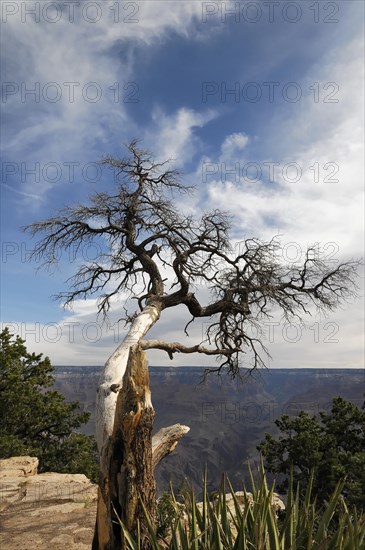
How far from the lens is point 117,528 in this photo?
15.2 ft

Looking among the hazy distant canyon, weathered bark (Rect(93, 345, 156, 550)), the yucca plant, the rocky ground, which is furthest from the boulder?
the hazy distant canyon

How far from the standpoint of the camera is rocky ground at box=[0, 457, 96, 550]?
6.11m

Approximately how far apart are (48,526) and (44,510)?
46.4 inches

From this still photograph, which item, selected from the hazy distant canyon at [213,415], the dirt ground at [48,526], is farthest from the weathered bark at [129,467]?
the hazy distant canyon at [213,415]

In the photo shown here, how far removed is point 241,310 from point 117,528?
7.10m

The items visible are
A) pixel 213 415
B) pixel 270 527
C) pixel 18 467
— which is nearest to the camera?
pixel 270 527

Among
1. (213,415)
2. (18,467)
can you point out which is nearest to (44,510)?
(18,467)

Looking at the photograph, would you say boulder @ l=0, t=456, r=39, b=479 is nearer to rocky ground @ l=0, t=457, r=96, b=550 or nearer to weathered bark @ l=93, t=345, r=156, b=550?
rocky ground @ l=0, t=457, r=96, b=550

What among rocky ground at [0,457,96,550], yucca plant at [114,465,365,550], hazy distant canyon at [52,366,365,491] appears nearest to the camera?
yucca plant at [114,465,365,550]

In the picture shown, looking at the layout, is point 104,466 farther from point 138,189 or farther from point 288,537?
point 138,189

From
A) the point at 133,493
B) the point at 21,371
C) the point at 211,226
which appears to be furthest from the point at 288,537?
the point at 21,371

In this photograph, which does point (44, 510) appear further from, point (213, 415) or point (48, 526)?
point (213, 415)

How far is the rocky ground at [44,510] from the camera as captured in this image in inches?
241

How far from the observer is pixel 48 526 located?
6785 millimetres
